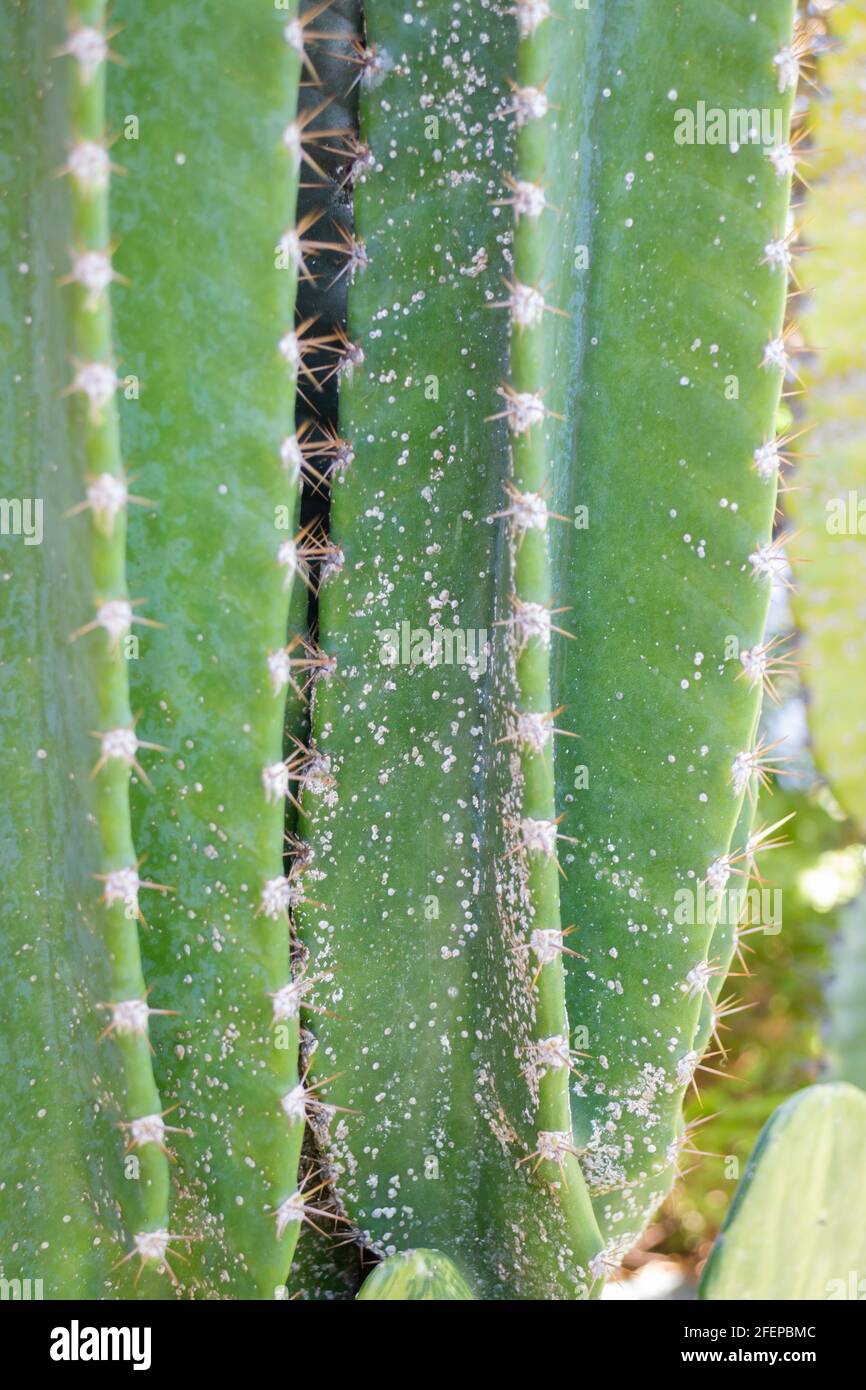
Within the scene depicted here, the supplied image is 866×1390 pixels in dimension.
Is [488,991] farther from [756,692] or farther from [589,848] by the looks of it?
[756,692]

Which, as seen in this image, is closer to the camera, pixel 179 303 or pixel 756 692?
pixel 179 303

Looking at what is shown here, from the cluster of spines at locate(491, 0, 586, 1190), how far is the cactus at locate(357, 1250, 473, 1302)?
0.11 m

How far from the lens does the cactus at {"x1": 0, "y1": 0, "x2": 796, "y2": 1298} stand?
0.77 m

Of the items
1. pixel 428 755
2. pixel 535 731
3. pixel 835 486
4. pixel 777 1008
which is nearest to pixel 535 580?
pixel 535 731

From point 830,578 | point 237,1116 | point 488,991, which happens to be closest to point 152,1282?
point 237,1116

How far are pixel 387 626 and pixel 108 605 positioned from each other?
28 cm

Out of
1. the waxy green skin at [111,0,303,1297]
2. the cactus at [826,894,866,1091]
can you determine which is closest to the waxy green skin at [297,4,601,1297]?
the waxy green skin at [111,0,303,1297]

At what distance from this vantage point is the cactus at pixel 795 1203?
2.88 ft

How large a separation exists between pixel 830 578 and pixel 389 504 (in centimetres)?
131

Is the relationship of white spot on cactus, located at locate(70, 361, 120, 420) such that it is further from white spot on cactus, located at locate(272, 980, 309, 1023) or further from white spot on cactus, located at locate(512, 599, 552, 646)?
white spot on cactus, located at locate(272, 980, 309, 1023)

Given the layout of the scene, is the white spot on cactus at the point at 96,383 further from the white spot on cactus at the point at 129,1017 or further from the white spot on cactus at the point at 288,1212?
the white spot on cactus at the point at 288,1212

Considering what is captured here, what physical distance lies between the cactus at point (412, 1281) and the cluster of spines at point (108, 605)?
17 cm

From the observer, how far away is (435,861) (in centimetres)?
98

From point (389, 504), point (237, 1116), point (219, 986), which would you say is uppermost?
point (389, 504)
